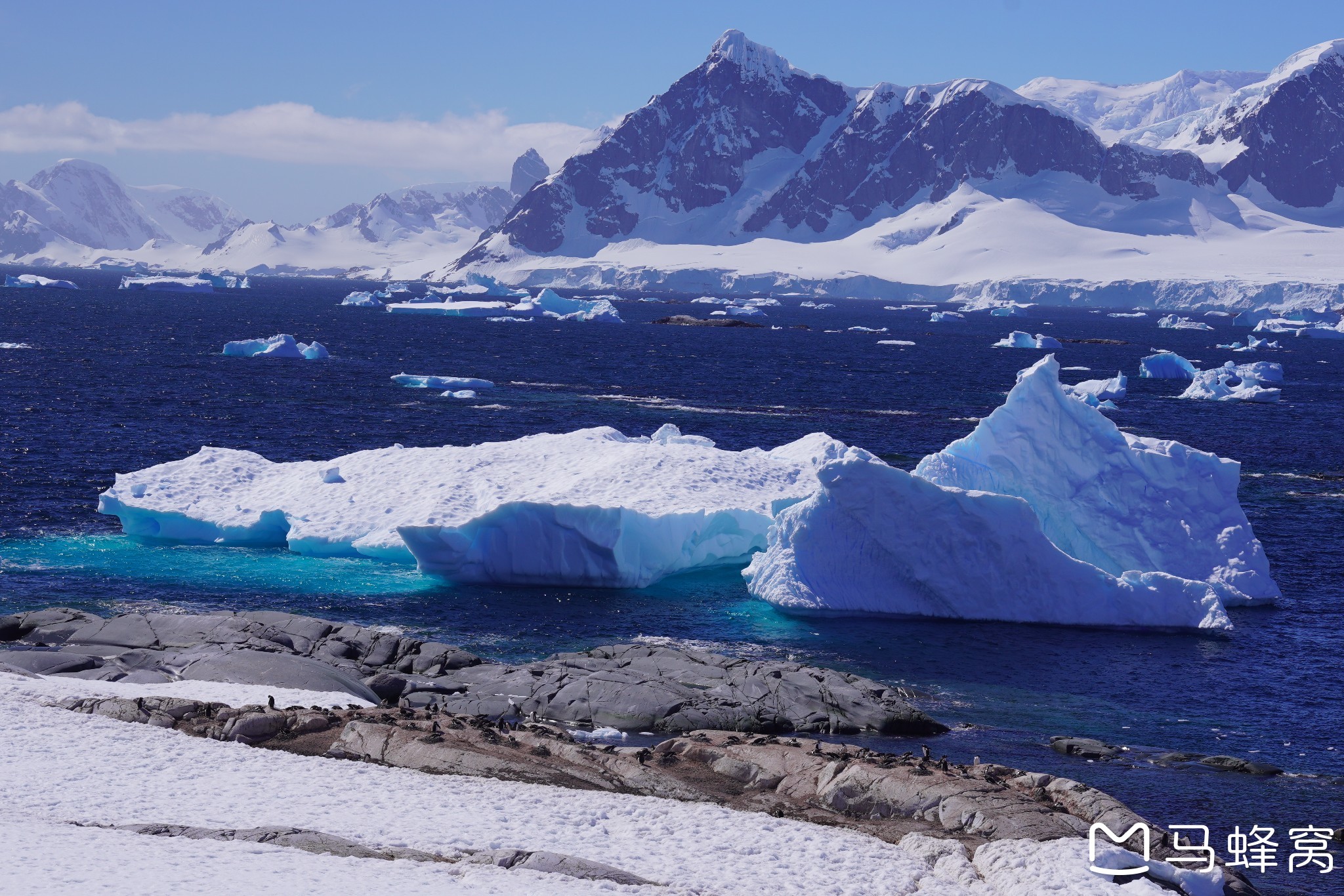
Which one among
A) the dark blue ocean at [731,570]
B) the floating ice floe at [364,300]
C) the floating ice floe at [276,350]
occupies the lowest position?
the dark blue ocean at [731,570]

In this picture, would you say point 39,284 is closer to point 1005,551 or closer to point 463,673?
point 463,673

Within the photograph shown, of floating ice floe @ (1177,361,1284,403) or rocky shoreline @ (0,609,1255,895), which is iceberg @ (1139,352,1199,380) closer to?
floating ice floe @ (1177,361,1284,403)

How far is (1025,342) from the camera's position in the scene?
4513 inches

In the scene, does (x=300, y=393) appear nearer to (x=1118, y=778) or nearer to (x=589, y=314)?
(x=1118, y=778)

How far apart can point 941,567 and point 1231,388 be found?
186 feet

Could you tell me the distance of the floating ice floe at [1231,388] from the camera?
74.0 m

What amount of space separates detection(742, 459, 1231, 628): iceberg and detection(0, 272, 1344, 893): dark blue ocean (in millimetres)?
709

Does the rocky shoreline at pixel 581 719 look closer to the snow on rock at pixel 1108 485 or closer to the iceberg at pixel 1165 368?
the snow on rock at pixel 1108 485

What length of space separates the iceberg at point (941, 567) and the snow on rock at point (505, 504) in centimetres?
138

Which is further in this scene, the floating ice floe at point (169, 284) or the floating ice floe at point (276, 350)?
the floating ice floe at point (169, 284)

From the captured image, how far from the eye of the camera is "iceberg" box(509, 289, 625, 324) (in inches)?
5330

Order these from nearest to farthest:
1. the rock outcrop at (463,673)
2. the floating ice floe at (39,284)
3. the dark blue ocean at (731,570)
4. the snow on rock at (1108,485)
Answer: the rock outcrop at (463,673), the dark blue ocean at (731,570), the snow on rock at (1108,485), the floating ice floe at (39,284)

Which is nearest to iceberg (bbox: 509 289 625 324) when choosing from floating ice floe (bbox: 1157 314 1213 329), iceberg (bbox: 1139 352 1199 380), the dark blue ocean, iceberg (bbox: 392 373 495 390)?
the dark blue ocean

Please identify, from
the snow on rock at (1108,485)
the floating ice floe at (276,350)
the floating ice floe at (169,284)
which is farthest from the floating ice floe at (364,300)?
the snow on rock at (1108,485)
